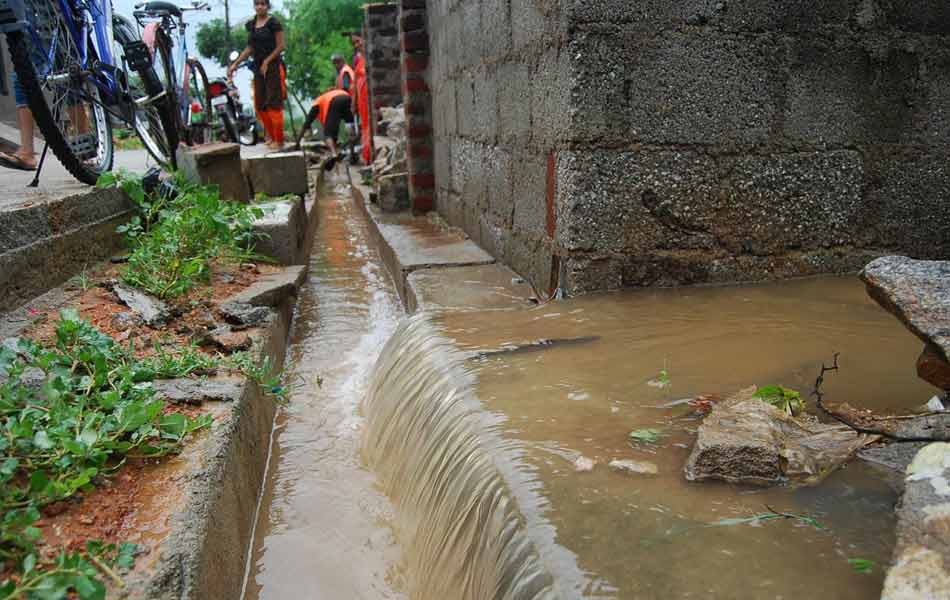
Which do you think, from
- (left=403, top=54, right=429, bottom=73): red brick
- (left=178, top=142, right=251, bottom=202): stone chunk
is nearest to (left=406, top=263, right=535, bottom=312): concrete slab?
(left=178, top=142, right=251, bottom=202): stone chunk

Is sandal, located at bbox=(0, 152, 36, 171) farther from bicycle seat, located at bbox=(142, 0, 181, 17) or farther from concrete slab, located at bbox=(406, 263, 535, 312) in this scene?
bicycle seat, located at bbox=(142, 0, 181, 17)

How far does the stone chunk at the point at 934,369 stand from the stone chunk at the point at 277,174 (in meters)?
5.81

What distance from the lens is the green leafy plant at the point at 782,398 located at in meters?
1.76

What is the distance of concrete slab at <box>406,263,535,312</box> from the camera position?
325 cm

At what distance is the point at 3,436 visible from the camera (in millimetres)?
1627

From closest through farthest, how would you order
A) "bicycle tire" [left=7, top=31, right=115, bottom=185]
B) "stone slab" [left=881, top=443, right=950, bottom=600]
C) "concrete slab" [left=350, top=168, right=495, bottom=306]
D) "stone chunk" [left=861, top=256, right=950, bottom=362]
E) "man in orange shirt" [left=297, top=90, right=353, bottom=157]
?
"stone slab" [left=881, top=443, right=950, bottom=600] < "stone chunk" [left=861, top=256, right=950, bottom=362] < "bicycle tire" [left=7, top=31, right=115, bottom=185] < "concrete slab" [left=350, top=168, right=495, bottom=306] < "man in orange shirt" [left=297, top=90, right=353, bottom=157]

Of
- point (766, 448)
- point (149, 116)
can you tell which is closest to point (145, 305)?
point (766, 448)

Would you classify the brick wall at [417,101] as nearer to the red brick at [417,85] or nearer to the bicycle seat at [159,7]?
the red brick at [417,85]

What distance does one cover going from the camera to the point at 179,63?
8219mm

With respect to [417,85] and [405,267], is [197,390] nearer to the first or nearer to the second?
[405,267]

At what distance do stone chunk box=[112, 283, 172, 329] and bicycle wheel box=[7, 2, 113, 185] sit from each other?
1280 millimetres

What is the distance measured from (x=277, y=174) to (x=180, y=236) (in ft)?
Answer: 9.82

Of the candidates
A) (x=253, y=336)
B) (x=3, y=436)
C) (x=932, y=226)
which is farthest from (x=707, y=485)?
(x=932, y=226)

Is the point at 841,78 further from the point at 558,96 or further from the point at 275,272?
the point at 275,272
